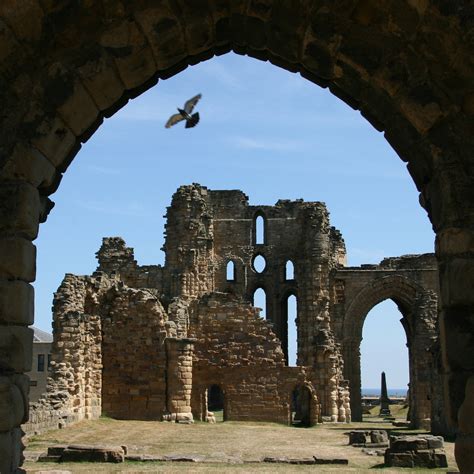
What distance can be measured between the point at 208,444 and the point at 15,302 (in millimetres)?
11803

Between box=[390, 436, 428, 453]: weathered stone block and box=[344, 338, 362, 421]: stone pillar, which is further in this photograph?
box=[344, 338, 362, 421]: stone pillar

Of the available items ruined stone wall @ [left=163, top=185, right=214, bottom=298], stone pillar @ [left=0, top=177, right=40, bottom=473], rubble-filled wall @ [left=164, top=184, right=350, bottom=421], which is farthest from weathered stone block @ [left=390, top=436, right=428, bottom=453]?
ruined stone wall @ [left=163, top=185, right=214, bottom=298]

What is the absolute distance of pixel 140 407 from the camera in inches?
976

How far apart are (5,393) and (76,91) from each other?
7.45 feet

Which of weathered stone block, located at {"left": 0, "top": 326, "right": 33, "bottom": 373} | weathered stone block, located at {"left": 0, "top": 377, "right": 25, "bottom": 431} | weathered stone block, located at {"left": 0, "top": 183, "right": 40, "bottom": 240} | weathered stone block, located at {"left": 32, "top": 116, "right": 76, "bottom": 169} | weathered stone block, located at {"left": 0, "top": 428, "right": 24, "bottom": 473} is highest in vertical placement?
weathered stone block, located at {"left": 32, "top": 116, "right": 76, "bottom": 169}

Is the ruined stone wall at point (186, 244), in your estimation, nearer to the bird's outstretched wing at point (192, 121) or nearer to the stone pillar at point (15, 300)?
the bird's outstretched wing at point (192, 121)

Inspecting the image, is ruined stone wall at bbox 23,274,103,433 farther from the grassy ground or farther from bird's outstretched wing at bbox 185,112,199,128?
bird's outstretched wing at bbox 185,112,199,128

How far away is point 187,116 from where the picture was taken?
1302 cm

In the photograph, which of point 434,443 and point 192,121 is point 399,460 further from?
point 192,121

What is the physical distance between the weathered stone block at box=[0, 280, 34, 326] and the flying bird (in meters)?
6.51

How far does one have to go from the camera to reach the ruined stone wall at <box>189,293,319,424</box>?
2795 cm

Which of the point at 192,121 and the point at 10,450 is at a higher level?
the point at 192,121

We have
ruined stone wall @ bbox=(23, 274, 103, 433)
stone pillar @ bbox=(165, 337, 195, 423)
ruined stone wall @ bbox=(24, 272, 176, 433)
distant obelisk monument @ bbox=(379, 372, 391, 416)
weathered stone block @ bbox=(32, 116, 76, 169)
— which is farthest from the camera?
distant obelisk monument @ bbox=(379, 372, 391, 416)

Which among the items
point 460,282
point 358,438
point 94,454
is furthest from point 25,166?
point 358,438
